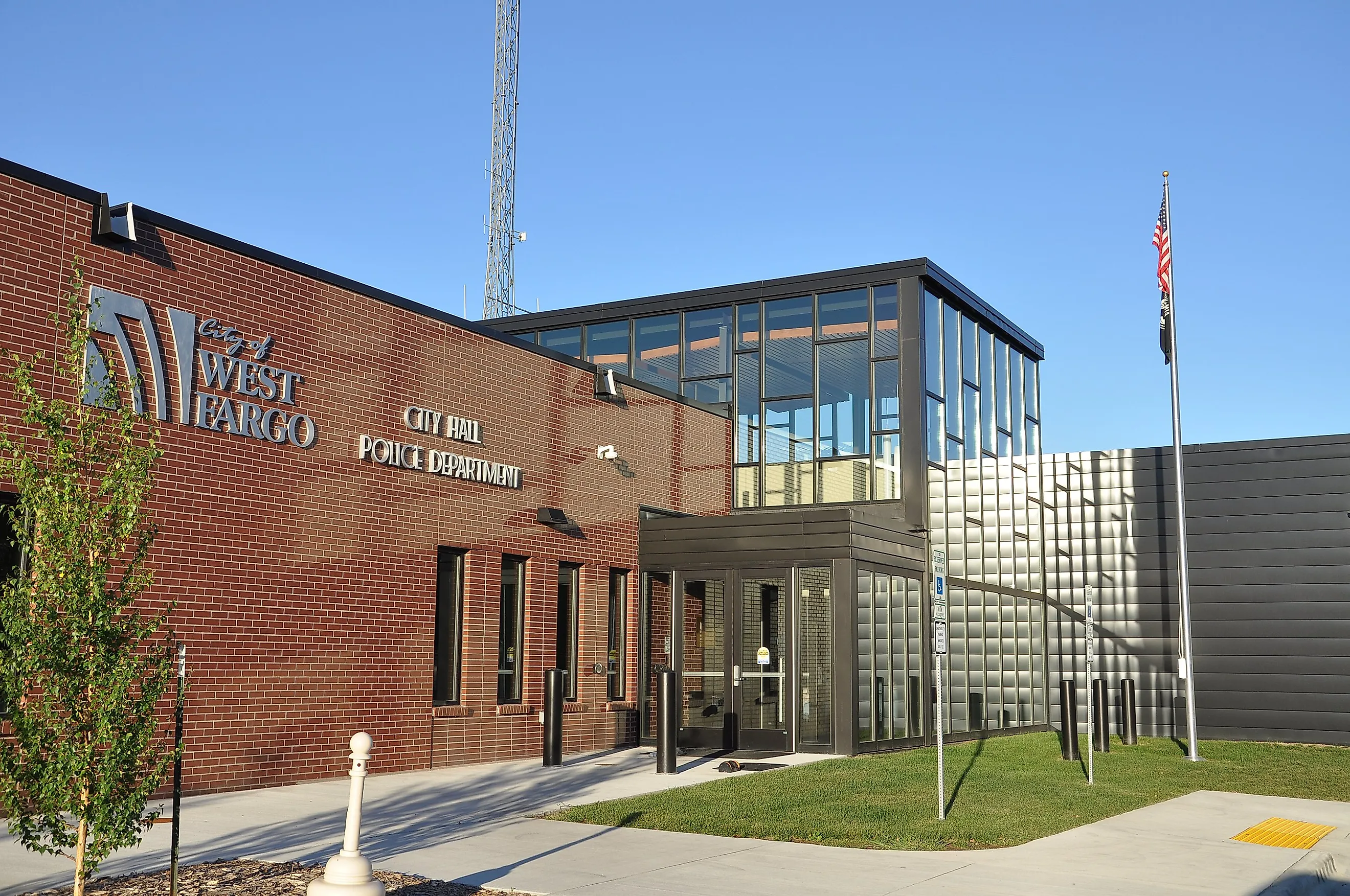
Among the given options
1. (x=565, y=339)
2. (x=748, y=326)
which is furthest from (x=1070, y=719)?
(x=565, y=339)

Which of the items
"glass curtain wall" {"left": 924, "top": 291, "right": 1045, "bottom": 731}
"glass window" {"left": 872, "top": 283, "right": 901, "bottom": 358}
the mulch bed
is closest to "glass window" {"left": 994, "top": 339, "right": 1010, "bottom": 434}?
"glass curtain wall" {"left": 924, "top": 291, "right": 1045, "bottom": 731}

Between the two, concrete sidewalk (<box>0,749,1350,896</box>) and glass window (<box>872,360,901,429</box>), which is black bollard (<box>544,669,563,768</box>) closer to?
concrete sidewalk (<box>0,749,1350,896</box>)

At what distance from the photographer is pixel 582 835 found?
1072 centimetres

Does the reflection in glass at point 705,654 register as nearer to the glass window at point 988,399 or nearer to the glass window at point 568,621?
the glass window at point 568,621

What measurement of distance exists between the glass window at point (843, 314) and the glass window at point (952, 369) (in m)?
1.71

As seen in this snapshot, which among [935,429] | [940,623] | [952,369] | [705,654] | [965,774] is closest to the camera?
[940,623]

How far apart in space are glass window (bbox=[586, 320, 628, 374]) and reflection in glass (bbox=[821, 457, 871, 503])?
470cm

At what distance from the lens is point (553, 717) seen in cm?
1619

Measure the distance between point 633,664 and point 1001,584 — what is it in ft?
26.4

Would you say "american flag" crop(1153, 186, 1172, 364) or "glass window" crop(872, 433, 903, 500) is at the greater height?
"american flag" crop(1153, 186, 1172, 364)

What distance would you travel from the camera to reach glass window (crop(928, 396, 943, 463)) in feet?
72.3

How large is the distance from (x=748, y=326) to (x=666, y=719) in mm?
9597

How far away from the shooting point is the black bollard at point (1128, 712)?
75.6ft

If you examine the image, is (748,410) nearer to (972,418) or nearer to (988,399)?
(972,418)
